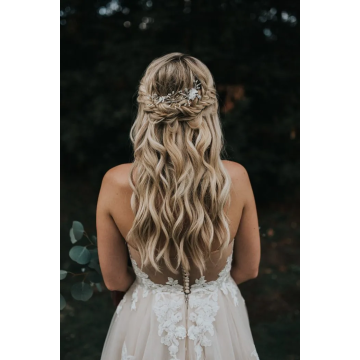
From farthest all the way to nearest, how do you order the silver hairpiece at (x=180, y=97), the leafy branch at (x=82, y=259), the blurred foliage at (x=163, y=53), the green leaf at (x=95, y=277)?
the blurred foliage at (x=163, y=53)
the green leaf at (x=95, y=277)
the leafy branch at (x=82, y=259)
the silver hairpiece at (x=180, y=97)

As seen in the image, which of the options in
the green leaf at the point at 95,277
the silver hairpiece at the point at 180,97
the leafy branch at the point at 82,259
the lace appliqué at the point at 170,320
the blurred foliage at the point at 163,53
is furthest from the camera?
the blurred foliage at the point at 163,53

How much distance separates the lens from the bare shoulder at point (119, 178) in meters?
1.32

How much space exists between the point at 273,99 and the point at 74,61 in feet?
4.61

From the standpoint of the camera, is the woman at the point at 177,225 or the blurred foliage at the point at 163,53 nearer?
the woman at the point at 177,225

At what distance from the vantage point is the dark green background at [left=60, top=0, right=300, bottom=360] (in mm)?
2623

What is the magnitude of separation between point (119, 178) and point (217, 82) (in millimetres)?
1621

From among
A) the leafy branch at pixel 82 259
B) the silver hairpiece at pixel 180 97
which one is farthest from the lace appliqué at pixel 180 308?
the silver hairpiece at pixel 180 97

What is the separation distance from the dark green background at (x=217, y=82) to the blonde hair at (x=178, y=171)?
49.4 inches

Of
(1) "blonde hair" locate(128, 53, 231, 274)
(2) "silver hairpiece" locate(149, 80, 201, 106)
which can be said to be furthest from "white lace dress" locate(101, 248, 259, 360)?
(2) "silver hairpiece" locate(149, 80, 201, 106)

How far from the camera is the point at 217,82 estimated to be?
2.73 metres

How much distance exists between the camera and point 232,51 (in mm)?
2674

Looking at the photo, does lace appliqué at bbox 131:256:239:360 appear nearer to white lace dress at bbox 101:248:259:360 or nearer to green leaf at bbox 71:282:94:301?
white lace dress at bbox 101:248:259:360

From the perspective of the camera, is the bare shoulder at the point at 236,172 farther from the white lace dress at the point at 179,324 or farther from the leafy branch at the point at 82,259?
the leafy branch at the point at 82,259

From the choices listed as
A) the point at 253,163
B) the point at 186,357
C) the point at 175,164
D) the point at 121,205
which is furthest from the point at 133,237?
the point at 253,163
